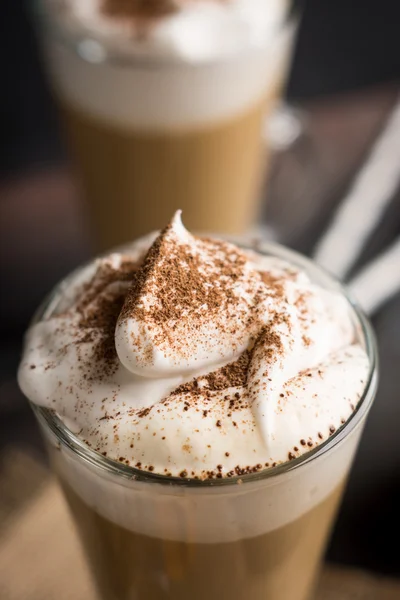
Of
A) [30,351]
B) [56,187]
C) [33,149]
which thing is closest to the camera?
[30,351]

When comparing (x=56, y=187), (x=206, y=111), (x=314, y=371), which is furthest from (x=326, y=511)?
(x=56, y=187)

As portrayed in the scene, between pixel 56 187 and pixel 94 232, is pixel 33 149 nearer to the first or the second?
pixel 56 187

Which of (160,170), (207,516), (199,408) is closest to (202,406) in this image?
(199,408)

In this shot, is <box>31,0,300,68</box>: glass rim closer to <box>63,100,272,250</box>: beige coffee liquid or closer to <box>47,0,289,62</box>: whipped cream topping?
<box>47,0,289,62</box>: whipped cream topping

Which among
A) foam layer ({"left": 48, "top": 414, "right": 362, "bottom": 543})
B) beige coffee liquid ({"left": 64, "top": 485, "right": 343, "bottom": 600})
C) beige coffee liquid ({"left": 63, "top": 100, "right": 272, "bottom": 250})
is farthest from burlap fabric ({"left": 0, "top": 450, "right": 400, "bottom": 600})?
beige coffee liquid ({"left": 63, "top": 100, "right": 272, "bottom": 250})

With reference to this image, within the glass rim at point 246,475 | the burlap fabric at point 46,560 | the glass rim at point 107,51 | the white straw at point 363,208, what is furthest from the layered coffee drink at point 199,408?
the glass rim at point 107,51

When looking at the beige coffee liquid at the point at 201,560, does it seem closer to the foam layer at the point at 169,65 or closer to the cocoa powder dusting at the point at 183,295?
the cocoa powder dusting at the point at 183,295

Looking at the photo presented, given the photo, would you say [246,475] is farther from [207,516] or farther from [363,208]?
[363,208]
